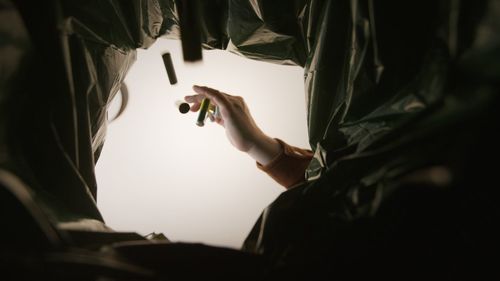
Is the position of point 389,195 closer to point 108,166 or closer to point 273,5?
point 273,5

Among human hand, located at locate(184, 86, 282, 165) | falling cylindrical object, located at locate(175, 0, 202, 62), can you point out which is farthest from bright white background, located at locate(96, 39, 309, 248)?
falling cylindrical object, located at locate(175, 0, 202, 62)

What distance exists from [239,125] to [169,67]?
251 millimetres

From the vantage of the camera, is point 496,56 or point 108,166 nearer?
point 496,56

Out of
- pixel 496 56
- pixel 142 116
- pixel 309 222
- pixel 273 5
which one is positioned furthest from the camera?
pixel 142 116

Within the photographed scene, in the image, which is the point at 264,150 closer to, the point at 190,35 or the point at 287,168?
the point at 287,168

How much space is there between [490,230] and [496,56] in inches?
6.7

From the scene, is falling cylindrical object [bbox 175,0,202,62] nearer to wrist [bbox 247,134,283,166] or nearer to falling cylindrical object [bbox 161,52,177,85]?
falling cylindrical object [bbox 161,52,177,85]

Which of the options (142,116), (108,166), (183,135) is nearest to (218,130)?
(183,135)

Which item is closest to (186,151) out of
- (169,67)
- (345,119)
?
(169,67)

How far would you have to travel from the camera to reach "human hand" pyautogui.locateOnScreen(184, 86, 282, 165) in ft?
2.64

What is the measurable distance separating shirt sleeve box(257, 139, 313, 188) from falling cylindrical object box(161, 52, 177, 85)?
36 cm

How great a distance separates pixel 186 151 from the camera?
0.85 m

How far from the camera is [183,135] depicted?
828 mm

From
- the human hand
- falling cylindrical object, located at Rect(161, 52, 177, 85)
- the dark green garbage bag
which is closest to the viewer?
the dark green garbage bag
